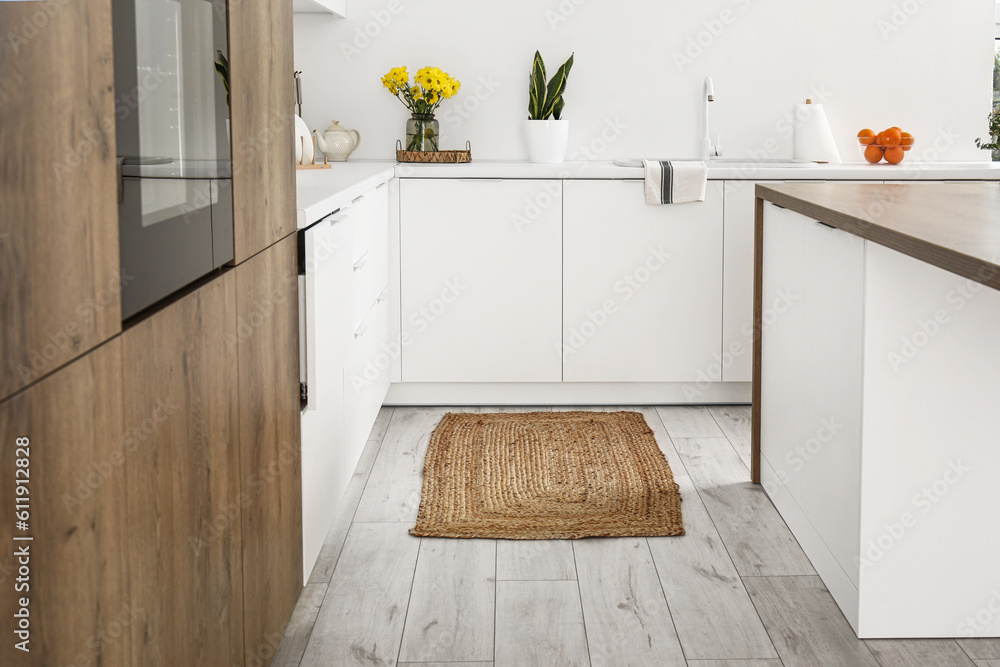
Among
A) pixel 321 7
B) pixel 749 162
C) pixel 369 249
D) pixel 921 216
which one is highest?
pixel 321 7

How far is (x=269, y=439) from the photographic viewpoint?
1.75 metres

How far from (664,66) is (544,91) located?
575mm

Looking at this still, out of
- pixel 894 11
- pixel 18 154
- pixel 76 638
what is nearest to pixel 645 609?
pixel 76 638

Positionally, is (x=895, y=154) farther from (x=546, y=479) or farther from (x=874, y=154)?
(x=546, y=479)

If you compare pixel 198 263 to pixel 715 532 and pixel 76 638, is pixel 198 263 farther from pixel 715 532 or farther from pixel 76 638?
pixel 715 532

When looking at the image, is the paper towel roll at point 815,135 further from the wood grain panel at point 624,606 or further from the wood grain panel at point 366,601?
the wood grain panel at point 366,601

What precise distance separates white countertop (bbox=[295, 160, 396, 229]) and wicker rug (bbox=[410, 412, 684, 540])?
34.9 inches

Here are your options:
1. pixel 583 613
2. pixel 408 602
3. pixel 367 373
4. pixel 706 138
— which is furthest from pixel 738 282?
pixel 408 602

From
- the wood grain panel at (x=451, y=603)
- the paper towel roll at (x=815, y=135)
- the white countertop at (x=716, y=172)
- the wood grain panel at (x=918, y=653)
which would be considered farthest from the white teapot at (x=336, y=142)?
the wood grain panel at (x=918, y=653)

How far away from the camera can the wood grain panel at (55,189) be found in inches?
30.5

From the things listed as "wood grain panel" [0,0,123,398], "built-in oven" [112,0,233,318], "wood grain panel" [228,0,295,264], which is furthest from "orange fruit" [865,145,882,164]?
"wood grain panel" [0,0,123,398]

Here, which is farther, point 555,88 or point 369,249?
point 555,88

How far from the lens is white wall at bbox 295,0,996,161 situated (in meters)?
4.13

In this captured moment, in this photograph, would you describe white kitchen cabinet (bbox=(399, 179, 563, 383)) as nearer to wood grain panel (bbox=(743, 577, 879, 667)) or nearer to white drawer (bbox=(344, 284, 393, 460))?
white drawer (bbox=(344, 284, 393, 460))
